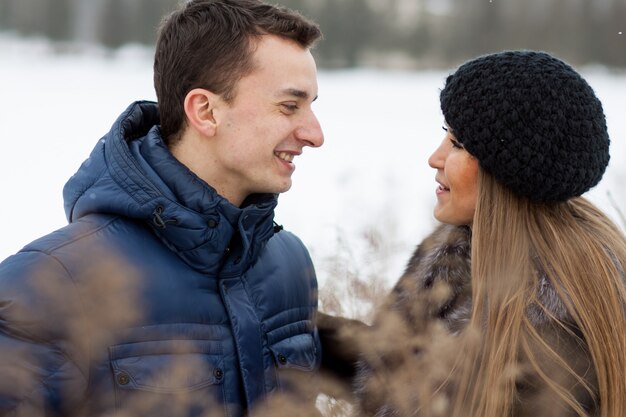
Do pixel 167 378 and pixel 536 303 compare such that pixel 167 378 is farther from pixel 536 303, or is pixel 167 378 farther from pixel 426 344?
pixel 536 303

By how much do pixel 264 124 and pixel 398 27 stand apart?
1009 centimetres

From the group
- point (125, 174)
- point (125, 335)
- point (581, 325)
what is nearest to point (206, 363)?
point (125, 335)

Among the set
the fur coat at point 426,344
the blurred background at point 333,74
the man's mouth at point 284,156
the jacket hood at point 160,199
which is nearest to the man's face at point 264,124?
the man's mouth at point 284,156

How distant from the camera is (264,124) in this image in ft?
9.17

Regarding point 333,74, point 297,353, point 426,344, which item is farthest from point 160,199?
point 333,74

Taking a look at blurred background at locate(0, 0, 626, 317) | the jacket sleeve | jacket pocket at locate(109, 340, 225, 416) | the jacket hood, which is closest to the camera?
the jacket sleeve

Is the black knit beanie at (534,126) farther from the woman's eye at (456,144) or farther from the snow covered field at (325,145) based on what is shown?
the snow covered field at (325,145)

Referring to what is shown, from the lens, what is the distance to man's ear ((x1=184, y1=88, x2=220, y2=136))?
2.77 meters

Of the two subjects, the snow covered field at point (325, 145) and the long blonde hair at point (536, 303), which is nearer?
the long blonde hair at point (536, 303)

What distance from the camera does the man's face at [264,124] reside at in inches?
109

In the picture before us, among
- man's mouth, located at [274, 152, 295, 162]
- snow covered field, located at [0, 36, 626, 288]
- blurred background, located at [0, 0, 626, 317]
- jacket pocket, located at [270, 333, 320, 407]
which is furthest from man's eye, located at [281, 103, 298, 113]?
blurred background, located at [0, 0, 626, 317]

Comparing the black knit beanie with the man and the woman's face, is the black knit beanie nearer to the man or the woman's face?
the woman's face

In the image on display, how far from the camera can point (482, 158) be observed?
2670 millimetres

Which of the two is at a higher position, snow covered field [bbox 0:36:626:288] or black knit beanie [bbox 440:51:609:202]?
black knit beanie [bbox 440:51:609:202]
